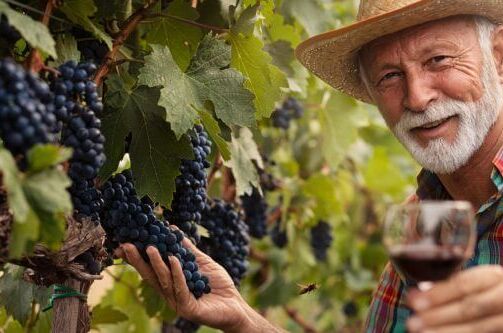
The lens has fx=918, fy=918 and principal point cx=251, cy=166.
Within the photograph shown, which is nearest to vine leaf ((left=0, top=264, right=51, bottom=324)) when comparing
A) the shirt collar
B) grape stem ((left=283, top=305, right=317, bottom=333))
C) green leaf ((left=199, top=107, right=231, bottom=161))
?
green leaf ((left=199, top=107, right=231, bottom=161))

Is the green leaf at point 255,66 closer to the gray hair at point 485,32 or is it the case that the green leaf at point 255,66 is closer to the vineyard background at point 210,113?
the vineyard background at point 210,113

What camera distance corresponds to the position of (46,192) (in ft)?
6.82

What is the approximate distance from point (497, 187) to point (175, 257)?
3.95 feet

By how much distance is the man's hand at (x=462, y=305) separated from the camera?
1958 millimetres

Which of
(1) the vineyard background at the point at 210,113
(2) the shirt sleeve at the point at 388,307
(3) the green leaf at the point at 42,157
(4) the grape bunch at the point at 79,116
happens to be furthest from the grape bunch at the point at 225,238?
(3) the green leaf at the point at 42,157

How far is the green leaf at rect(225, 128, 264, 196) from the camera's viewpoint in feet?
11.8

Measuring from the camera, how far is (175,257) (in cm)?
283

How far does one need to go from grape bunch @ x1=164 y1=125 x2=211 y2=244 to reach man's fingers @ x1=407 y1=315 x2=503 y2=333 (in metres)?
1.14

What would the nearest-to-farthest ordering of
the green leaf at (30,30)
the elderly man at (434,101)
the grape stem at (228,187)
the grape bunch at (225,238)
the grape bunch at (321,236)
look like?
1. the green leaf at (30,30)
2. the elderly man at (434,101)
3. the grape bunch at (225,238)
4. the grape stem at (228,187)
5. the grape bunch at (321,236)

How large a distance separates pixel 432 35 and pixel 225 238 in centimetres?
114

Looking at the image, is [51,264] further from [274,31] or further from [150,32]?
[274,31]

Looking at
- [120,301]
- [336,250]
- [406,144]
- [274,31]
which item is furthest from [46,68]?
[336,250]

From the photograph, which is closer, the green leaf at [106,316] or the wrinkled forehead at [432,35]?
the wrinkled forehead at [432,35]

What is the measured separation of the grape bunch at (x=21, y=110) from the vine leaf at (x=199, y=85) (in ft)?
1.80
